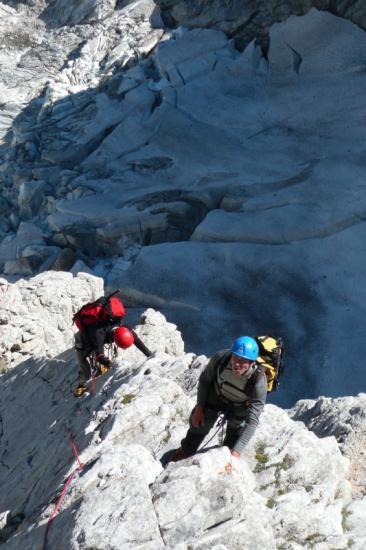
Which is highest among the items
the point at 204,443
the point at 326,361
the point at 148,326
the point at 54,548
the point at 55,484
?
the point at 54,548

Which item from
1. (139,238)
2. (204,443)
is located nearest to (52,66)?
(139,238)

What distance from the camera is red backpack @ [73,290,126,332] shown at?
9.45 m

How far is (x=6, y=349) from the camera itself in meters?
14.2

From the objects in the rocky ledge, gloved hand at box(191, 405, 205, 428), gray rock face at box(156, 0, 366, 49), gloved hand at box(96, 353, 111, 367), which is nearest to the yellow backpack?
gloved hand at box(191, 405, 205, 428)

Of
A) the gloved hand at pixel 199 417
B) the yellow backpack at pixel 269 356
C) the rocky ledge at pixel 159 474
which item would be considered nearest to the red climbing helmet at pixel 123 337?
the rocky ledge at pixel 159 474

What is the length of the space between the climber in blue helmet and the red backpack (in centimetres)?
286

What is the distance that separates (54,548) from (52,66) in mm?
35691

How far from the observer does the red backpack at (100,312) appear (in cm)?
945

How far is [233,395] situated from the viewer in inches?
263

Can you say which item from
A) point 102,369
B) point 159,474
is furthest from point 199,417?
point 102,369

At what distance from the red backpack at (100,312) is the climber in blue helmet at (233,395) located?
2865 mm

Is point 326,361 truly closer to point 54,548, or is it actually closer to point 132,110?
point 54,548

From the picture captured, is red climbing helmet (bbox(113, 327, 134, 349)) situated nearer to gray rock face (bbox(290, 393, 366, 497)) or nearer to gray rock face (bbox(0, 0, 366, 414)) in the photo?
gray rock face (bbox(290, 393, 366, 497))

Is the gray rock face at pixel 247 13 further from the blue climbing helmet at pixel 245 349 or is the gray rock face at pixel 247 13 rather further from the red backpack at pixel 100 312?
the blue climbing helmet at pixel 245 349
